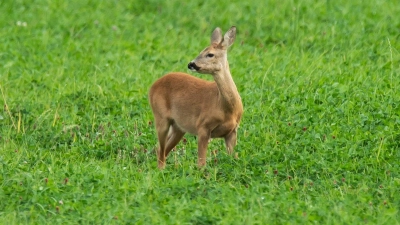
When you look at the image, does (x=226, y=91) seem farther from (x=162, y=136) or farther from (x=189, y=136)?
(x=189, y=136)

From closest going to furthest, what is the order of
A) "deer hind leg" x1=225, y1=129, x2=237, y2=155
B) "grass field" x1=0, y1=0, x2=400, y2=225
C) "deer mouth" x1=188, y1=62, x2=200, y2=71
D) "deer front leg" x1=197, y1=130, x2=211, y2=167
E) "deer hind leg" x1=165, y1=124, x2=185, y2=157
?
1. "grass field" x1=0, y1=0, x2=400, y2=225
2. "deer mouth" x1=188, y1=62, x2=200, y2=71
3. "deer front leg" x1=197, y1=130, x2=211, y2=167
4. "deer hind leg" x1=225, y1=129, x2=237, y2=155
5. "deer hind leg" x1=165, y1=124, x2=185, y2=157

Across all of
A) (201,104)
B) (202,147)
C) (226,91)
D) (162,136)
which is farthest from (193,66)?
(162,136)

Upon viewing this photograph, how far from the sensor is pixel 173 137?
8.45 meters

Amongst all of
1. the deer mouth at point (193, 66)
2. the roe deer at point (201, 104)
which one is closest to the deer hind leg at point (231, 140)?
the roe deer at point (201, 104)

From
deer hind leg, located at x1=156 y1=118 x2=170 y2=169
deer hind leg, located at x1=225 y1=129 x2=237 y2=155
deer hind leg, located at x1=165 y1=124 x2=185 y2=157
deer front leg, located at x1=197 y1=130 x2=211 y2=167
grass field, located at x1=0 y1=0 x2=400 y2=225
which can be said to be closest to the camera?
grass field, located at x1=0 y1=0 x2=400 y2=225

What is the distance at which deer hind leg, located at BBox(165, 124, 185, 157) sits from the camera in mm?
8422

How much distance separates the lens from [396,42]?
35.5 feet

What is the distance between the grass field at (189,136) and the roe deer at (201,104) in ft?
0.60

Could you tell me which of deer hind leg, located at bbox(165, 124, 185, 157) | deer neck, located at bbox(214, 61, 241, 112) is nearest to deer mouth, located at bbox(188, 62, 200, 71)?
deer neck, located at bbox(214, 61, 241, 112)

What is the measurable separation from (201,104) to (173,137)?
55cm

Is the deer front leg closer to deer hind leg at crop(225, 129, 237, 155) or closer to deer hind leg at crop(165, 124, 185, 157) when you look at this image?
deer hind leg at crop(225, 129, 237, 155)

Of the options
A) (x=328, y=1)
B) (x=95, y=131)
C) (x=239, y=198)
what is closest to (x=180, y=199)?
(x=239, y=198)

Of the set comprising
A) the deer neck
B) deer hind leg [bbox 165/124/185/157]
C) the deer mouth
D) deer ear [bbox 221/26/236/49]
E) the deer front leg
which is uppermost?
deer ear [bbox 221/26/236/49]

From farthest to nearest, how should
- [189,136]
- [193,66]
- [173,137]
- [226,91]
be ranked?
1. [189,136]
2. [173,137]
3. [226,91]
4. [193,66]
